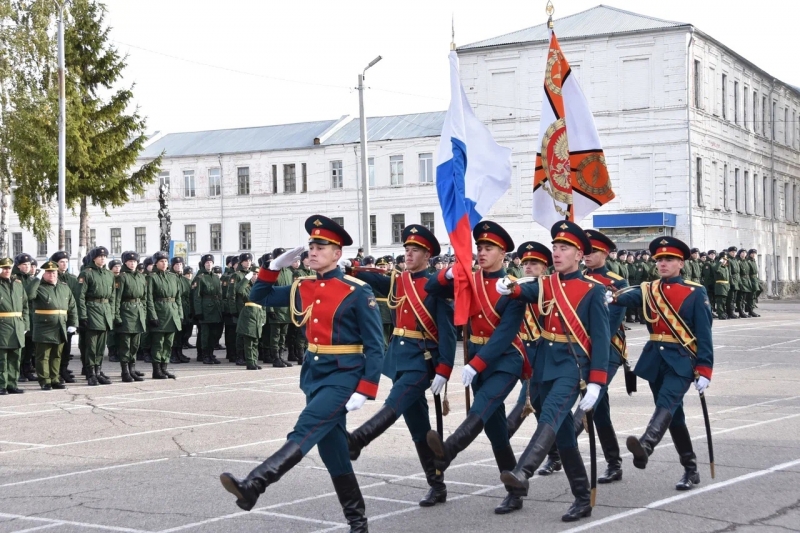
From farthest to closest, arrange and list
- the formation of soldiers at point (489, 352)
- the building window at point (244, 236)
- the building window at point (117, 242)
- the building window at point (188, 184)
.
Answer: the building window at point (117, 242)
the building window at point (188, 184)
the building window at point (244, 236)
the formation of soldiers at point (489, 352)

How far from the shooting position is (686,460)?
844 centimetres

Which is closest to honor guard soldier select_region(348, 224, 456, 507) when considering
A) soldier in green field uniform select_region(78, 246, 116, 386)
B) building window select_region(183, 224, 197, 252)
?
soldier in green field uniform select_region(78, 246, 116, 386)

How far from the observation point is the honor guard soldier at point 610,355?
346 inches

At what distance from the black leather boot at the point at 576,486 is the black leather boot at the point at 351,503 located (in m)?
1.44

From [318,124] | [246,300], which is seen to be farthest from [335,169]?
[246,300]

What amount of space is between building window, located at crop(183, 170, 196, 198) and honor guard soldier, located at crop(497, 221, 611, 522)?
56291 millimetres

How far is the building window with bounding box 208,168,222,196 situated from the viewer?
62031 mm

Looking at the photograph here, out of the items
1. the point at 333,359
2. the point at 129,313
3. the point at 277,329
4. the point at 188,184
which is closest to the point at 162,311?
the point at 129,313

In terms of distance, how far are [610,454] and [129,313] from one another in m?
10.5

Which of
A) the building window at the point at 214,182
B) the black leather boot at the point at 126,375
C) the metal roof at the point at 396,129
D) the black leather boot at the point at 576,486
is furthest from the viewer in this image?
the building window at the point at 214,182

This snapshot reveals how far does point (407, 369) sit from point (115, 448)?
12.7 ft

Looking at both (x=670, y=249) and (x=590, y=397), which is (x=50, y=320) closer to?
(x=670, y=249)

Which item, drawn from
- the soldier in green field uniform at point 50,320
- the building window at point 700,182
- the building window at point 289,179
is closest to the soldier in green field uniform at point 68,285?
the soldier in green field uniform at point 50,320

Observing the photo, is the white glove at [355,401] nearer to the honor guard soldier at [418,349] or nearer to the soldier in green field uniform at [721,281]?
the honor guard soldier at [418,349]
